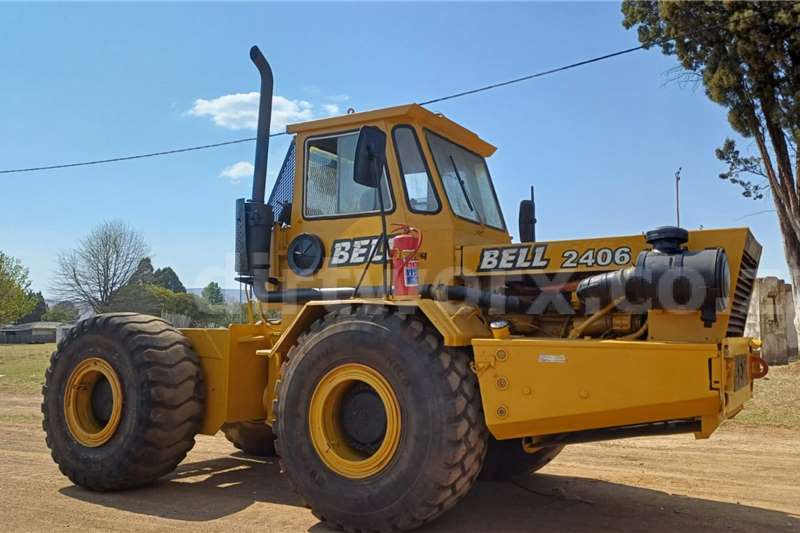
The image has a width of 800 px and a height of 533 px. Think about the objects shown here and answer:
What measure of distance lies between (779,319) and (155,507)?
17625 mm

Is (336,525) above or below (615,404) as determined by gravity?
below

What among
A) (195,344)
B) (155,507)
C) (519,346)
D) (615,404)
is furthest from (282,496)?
(615,404)

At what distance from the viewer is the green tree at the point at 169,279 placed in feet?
204

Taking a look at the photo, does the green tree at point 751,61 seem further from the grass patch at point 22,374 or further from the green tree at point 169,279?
the green tree at point 169,279

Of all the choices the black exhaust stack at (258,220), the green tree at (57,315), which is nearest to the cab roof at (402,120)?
the black exhaust stack at (258,220)

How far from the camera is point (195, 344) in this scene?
6.50 m

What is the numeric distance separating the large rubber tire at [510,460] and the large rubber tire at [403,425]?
1691mm

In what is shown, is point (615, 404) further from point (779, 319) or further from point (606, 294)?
point (779, 319)

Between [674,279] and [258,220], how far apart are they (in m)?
3.61

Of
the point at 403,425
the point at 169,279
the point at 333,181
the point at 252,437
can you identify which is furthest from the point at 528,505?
the point at 169,279

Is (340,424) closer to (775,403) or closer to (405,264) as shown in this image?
(405,264)

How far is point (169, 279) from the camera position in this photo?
65.5 m

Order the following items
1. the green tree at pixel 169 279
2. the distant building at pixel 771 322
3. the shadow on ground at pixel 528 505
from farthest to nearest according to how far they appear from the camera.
A: the green tree at pixel 169 279, the distant building at pixel 771 322, the shadow on ground at pixel 528 505

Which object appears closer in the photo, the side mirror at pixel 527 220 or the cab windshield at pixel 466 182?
the cab windshield at pixel 466 182
